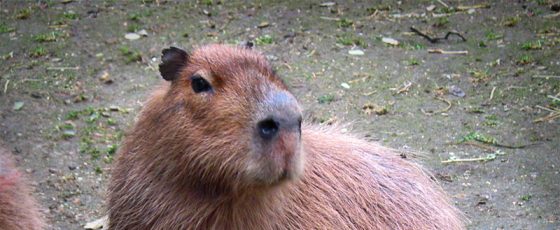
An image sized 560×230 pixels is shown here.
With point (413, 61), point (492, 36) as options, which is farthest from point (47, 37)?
point (492, 36)

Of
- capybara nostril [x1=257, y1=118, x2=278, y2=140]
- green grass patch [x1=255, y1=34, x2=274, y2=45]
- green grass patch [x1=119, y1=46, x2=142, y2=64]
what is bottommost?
green grass patch [x1=119, y1=46, x2=142, y2=64]

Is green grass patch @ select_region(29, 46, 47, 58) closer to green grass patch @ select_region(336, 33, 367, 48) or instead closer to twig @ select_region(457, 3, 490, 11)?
green grass patch @ select_region(336, 33, 367, 48)

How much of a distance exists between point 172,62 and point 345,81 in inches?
131

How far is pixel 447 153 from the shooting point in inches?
223

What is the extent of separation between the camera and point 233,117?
304cm

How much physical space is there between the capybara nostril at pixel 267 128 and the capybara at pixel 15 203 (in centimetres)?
116

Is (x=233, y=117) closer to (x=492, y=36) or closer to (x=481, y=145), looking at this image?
(x=481, y=145)

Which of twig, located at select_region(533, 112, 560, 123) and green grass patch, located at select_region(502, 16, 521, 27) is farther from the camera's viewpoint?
green grass patch, located at select_region(502, 16, 521, 27)

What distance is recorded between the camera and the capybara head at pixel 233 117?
293cm

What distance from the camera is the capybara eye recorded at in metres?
3.25

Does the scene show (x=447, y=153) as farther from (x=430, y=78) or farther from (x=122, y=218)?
(x=122, y=218)

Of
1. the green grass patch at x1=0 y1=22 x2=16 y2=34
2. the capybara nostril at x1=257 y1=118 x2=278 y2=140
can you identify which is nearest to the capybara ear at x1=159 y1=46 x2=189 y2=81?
the capybara nostril at x1=257 y1=118 x2=278 y2=140

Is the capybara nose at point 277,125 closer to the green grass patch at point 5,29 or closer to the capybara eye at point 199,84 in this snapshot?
the capybara eye at point 199,84

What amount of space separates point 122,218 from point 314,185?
78 centimetres
